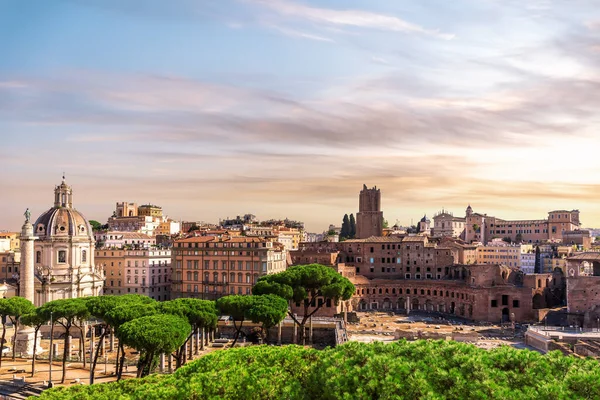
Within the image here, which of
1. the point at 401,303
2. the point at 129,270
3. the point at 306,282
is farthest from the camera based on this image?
the point at 401,303

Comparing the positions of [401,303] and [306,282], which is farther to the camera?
[401,303]

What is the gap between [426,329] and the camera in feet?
237

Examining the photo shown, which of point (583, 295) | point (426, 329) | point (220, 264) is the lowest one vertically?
point (426, 329)

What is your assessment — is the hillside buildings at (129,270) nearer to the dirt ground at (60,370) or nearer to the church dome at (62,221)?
the church dome at (62,221)

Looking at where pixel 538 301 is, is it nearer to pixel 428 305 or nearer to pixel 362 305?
pixel 428 305

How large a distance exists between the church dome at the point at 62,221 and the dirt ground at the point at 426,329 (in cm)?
3677

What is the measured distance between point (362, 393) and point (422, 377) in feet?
6.49

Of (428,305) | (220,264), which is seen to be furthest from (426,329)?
(220,264)

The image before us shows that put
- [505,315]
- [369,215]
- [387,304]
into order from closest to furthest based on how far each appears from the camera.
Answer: [505,315] → [387,304] → [369,215]

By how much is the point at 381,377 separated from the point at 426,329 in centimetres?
5567

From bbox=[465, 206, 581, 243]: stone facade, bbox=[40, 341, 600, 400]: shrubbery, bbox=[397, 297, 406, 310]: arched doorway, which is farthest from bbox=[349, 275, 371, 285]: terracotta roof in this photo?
bbox=[40, 341, 600, 400]: shrubbery

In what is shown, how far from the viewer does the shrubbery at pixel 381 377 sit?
18.0 meters

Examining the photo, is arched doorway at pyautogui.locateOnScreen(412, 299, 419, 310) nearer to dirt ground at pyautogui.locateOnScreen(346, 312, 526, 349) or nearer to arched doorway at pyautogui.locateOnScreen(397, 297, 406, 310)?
arched doorway at pyautogui.locateOnScreen(397, 297, 406, 310)

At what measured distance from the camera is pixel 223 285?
80.4 meters
